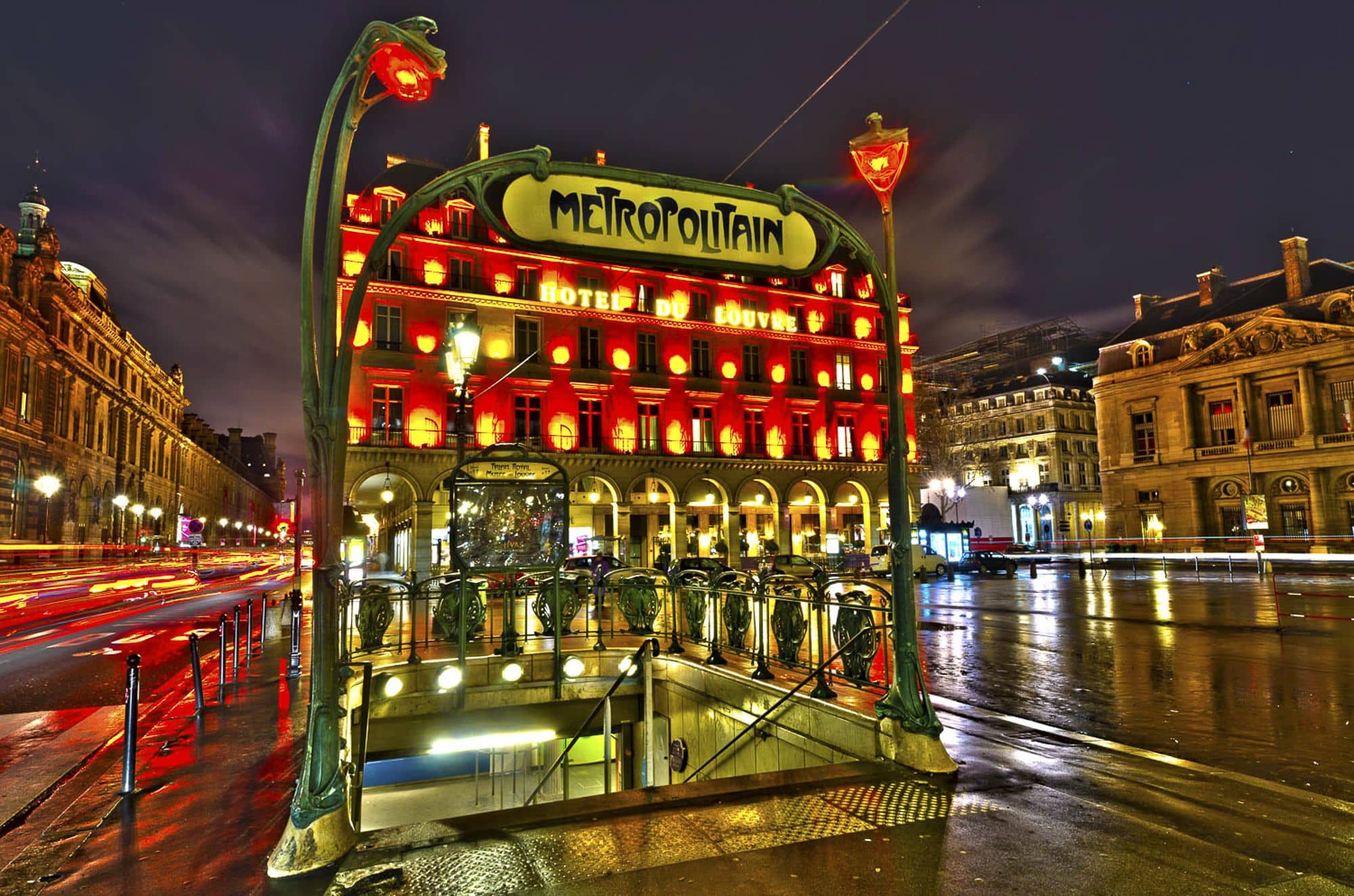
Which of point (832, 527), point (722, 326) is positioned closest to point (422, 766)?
point (722, 326)

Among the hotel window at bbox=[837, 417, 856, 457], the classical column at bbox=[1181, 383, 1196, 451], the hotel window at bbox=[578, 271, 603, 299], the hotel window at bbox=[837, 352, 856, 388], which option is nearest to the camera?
the hotel window at bbox=[578, 271, 603, 299]

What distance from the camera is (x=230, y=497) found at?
114 meters

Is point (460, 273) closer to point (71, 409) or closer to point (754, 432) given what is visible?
point (754, 432)

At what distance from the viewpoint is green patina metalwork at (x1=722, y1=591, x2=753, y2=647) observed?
1037 centimetres

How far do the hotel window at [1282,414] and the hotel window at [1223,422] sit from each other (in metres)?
2.12

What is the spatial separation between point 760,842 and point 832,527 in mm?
48699

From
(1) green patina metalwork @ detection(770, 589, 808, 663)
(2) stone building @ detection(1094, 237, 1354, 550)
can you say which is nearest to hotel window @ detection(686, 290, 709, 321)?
(2) stone building @ detection(1094, 237, 1354, 550)

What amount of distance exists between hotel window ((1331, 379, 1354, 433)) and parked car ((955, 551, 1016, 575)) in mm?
26754

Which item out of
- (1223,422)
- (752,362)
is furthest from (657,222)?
(1223,422)

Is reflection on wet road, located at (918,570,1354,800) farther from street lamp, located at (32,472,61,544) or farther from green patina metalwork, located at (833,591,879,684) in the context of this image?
street lamp, located at (32,472,61,544)

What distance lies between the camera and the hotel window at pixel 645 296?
42094mm

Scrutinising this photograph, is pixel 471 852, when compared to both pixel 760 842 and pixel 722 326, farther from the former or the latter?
pixel 722 326

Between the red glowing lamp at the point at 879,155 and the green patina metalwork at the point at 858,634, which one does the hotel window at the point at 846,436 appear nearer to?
the green patina metalwork at the point at 858,634

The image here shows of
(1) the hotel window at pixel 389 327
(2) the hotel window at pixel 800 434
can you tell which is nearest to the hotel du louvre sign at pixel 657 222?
(1) the hotel window at pixel 389 327
